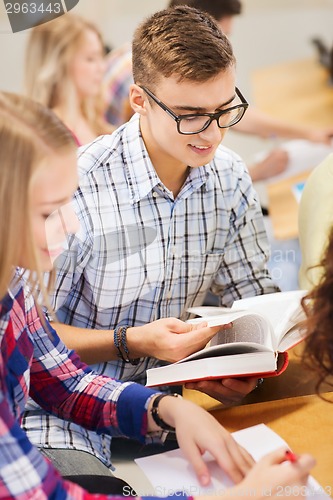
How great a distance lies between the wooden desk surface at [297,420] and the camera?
112cm

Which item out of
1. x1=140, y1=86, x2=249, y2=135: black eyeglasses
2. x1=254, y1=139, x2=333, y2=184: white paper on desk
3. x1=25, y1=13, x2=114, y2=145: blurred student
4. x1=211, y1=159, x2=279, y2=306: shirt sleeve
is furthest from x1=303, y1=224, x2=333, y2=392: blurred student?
x1=25, y1=13, x2=114, y2=145: blurred student

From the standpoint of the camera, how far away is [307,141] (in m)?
2.66

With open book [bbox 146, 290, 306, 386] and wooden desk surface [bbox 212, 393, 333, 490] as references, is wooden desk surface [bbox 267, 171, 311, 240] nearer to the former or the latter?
open book [bbox 146, 290, 306, 386]

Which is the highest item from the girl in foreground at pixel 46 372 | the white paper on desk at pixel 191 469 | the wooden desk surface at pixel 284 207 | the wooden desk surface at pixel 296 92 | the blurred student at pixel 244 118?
the girl in foreground at pixel 46 372

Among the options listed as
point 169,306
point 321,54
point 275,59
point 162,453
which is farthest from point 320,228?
point 275,59

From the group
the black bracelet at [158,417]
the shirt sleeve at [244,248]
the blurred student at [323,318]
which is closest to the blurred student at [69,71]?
the shirt sleeve at [244,248]

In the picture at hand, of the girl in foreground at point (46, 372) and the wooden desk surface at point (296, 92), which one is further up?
the girl in foreground at point (46, 372)

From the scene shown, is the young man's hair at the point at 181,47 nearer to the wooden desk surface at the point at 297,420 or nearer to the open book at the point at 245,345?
the open book at the point at 245,345

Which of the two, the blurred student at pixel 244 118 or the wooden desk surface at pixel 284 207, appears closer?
the blurred student at pixel 244 118

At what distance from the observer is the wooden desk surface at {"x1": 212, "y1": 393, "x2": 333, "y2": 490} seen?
1117mm

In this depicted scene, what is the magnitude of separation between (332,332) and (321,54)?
3.11 m

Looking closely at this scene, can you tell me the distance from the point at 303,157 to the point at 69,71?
84cm

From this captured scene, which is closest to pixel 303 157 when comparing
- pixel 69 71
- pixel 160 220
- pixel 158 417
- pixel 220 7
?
pixel 220 7

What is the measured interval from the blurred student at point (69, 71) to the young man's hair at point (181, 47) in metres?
1.08
